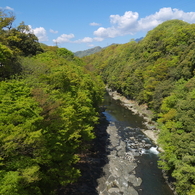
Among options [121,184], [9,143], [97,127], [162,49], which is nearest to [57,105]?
[9,143]

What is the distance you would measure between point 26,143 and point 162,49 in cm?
5689

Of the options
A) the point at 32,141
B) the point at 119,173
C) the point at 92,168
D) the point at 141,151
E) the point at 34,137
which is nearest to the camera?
the point at 32,141

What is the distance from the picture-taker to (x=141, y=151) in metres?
25.9

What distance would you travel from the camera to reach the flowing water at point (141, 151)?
18406 mm

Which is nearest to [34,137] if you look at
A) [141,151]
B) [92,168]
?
[92,168]

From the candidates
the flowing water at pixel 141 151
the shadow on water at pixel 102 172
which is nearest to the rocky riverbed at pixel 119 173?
the shadow on water at pixel 102 172

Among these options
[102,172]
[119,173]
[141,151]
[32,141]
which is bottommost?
[141,151]

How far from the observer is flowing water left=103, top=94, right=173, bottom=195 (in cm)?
1841

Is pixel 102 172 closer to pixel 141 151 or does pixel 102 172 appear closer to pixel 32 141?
pixel 141 151

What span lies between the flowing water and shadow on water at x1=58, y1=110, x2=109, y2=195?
14.4 ft

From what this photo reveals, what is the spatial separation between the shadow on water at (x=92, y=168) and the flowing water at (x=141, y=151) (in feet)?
14.4

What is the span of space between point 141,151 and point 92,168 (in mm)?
9185

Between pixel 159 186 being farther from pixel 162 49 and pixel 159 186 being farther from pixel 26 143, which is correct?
pixel 162 49

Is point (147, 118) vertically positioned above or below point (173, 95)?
below
